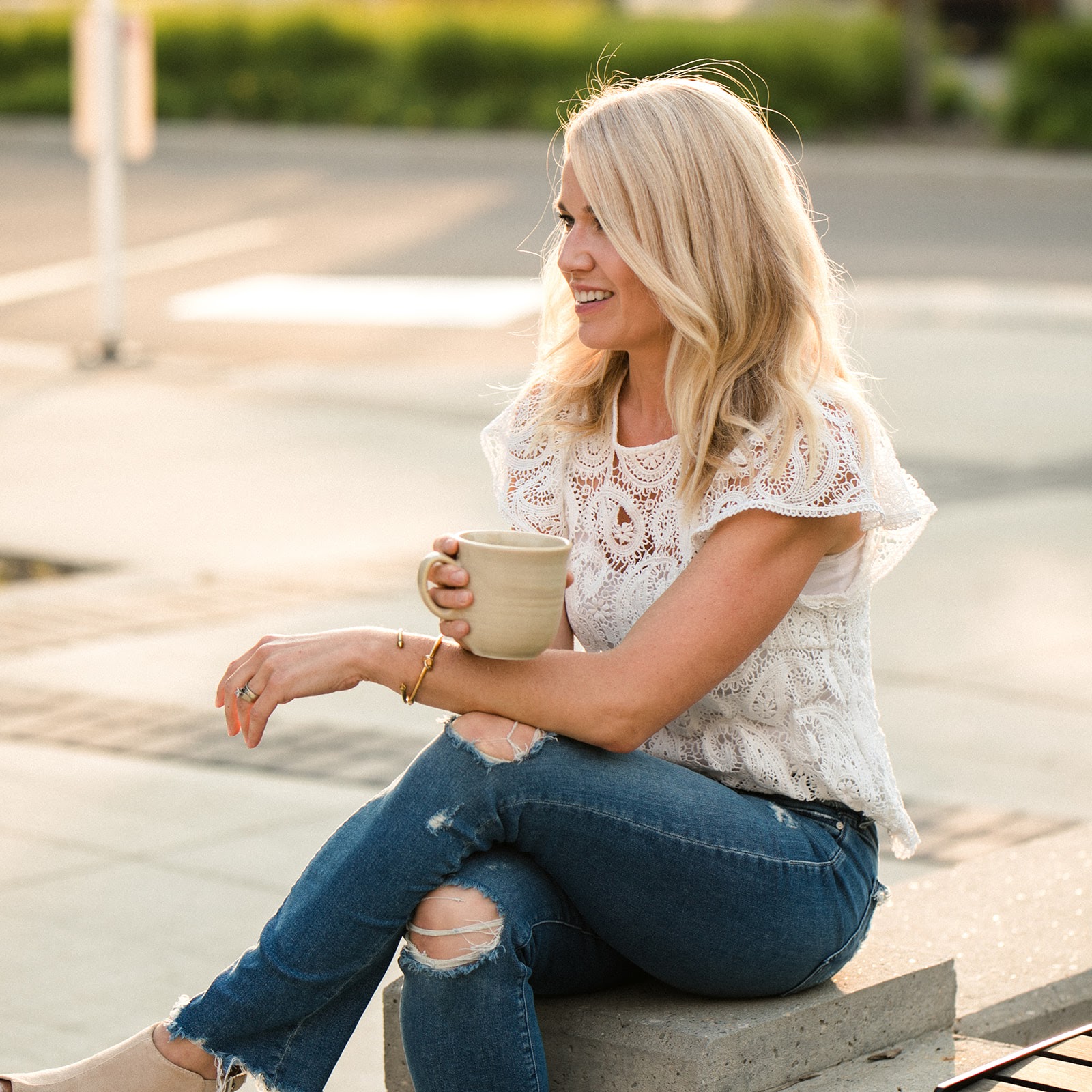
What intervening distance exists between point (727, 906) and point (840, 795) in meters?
0.26

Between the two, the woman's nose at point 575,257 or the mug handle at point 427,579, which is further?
the woman's nose at point 575,257

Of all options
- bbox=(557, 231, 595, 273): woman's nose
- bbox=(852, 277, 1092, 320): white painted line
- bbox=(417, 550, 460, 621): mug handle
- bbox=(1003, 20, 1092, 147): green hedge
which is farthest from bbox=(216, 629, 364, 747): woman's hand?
bbox=(1003, 20, 1092, 147): green hedge

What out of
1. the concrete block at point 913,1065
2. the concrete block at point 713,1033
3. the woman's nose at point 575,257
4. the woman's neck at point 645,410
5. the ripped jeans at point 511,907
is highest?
the woman's nose at point 575,257

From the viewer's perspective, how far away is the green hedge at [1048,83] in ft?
77.7

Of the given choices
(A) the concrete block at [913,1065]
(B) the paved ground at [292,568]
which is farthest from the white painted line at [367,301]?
(A) the concrete block at [913,1065]

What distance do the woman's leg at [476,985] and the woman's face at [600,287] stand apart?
78cm

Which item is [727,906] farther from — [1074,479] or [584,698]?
[1074,479]

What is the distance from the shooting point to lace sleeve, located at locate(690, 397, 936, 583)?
2.52 meters

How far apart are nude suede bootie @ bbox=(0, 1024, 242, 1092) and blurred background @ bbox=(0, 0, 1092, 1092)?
56 centimetres

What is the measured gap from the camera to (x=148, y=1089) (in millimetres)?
2502

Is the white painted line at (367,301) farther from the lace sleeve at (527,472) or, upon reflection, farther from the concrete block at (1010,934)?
the lace sleeve at (527,472)

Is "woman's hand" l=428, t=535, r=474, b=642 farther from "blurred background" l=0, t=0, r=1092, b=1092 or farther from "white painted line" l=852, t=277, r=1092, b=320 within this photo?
"white painted line" l=852, t=277, r=1092, b=320

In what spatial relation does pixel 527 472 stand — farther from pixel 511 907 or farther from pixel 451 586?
pixel 511 907

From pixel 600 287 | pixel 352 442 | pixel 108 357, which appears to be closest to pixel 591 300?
pixel 600 287
